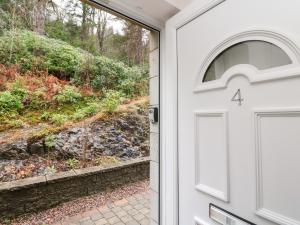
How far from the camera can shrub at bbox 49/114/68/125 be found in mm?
3559

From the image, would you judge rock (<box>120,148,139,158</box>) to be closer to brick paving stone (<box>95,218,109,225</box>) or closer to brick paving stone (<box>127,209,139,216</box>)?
brick paving stone (<box>127,209,139,216</box>)

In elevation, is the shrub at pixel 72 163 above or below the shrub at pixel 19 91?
below

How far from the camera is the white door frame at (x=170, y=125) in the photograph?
100cm

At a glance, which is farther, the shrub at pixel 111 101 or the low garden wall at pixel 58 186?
the shrub at pixel 111 101

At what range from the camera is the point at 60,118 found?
3.62m

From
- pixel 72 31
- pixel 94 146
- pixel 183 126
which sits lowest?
pixel 94 146

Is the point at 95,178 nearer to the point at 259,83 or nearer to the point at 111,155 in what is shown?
the point at 111,155

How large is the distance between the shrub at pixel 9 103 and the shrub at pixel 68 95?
0.63 metres

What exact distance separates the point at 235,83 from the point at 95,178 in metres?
2.65

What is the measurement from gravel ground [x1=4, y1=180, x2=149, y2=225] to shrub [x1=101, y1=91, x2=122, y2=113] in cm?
172

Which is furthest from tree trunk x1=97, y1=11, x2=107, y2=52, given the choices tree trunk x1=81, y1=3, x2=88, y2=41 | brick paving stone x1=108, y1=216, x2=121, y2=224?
brick paving stone x1=108, y1=216, x2=121, y2=224

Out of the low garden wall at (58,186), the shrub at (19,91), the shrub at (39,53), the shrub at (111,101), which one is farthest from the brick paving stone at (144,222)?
the shrub at (39,53)

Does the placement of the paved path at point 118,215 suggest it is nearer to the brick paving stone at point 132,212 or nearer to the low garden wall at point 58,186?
the brick paving stone at point 132,212

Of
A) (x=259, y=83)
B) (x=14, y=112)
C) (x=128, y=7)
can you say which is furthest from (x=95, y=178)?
(x=259, y=83)
